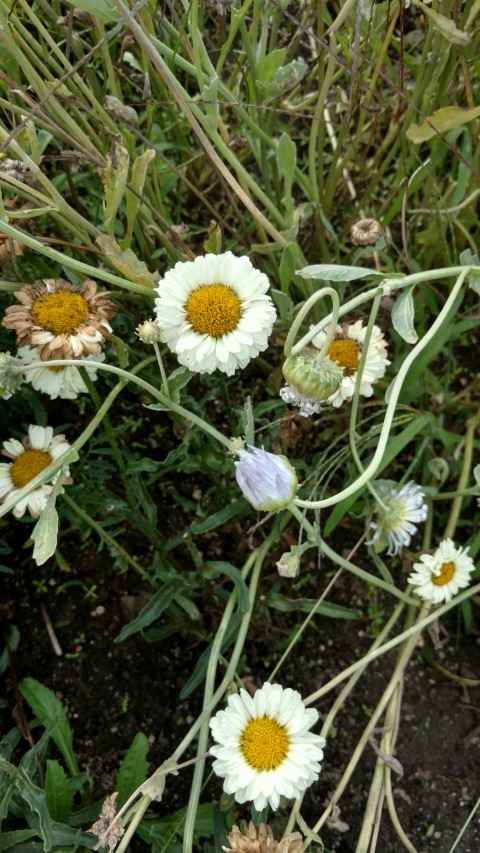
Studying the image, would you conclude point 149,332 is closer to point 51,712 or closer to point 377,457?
point 377,457

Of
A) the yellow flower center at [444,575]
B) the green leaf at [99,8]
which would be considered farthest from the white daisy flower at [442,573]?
the green leaf at [99,8]

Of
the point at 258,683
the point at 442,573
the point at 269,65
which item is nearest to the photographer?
the point at 269,65

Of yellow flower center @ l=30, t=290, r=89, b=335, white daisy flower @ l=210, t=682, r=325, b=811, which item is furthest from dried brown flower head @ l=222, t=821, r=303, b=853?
yellow flower center @ l=30, t=290, r=89, b=335

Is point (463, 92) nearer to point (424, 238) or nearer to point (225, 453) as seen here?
point (424, 238)

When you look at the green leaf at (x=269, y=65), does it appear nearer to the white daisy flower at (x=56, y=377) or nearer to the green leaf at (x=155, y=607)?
the white daisy flower at (x=56, y=377)

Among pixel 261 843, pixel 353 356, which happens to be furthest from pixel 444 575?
pixel 261 843
